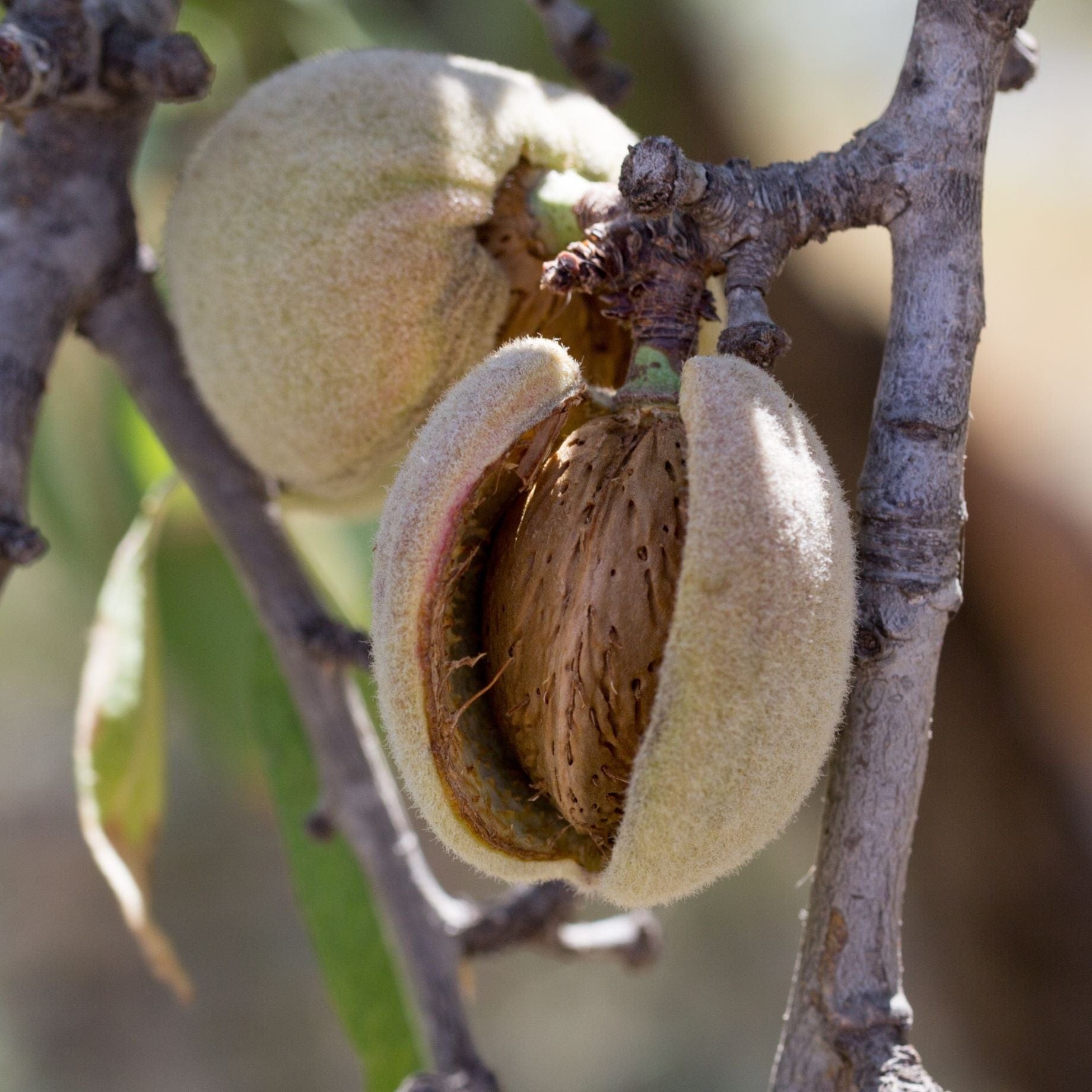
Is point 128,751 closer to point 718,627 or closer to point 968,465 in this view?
point 718,627

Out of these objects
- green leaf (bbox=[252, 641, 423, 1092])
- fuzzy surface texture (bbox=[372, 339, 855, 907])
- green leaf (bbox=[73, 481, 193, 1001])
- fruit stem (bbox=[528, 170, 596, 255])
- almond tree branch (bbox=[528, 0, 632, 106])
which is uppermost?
almond tree branch (bbox=[528, 0, 632, 106])

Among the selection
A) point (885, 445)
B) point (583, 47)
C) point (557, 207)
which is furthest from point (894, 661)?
point (583, 47)

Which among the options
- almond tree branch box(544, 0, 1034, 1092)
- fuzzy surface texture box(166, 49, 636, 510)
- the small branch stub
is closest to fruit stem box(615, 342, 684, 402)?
almond tree branch box(544, 0, 1034, 1092)

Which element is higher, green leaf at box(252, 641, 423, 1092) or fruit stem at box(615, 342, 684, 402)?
fruit stem at box(615, 342, 684, 402)

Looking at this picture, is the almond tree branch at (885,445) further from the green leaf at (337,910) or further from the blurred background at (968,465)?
the green leaf at (337,910)

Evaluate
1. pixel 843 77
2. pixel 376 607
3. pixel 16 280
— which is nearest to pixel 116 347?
pixel 16 280

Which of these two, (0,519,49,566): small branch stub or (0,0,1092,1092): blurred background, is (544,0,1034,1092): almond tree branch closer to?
(0,0,1092,1092): blurred background
